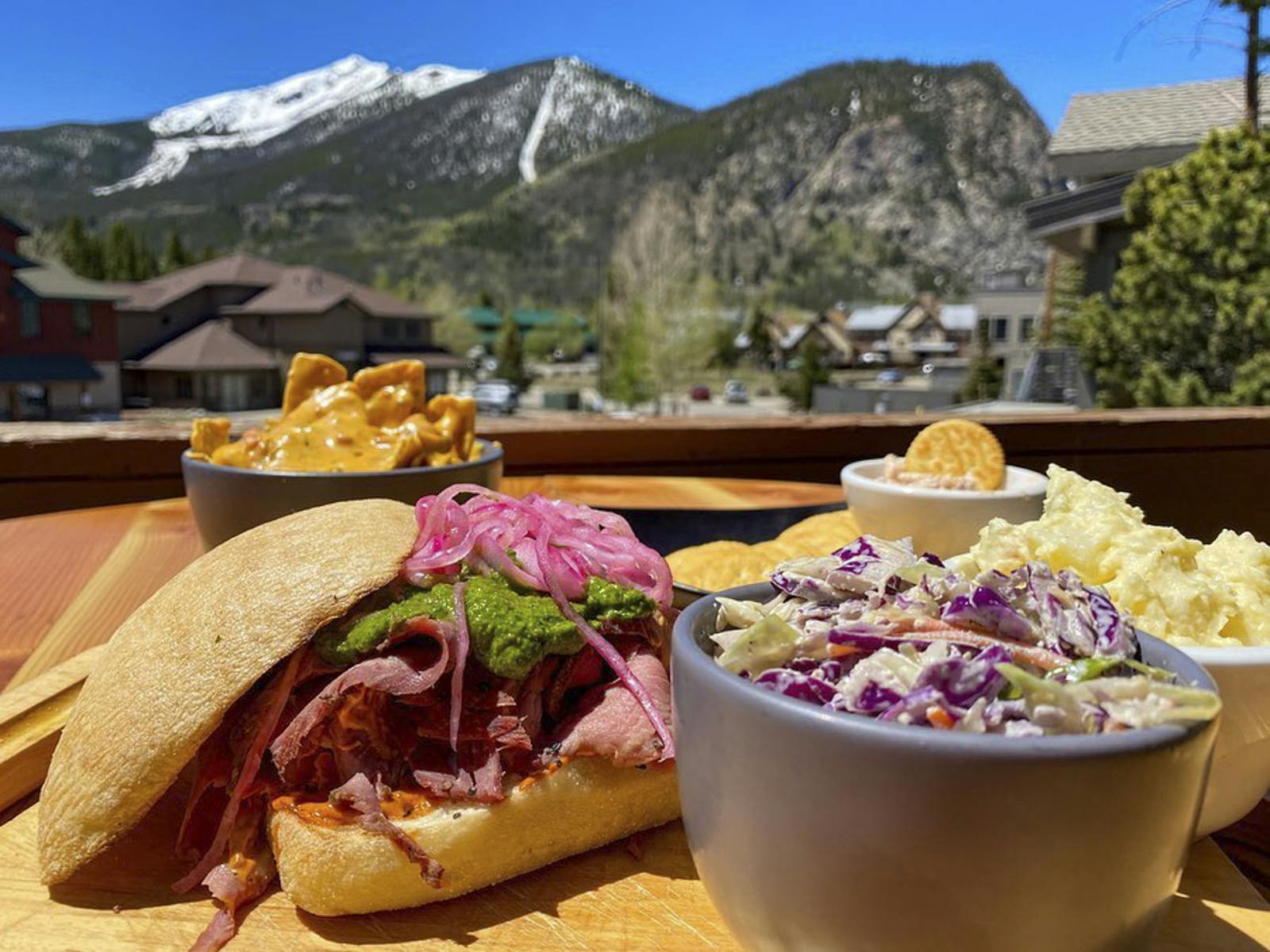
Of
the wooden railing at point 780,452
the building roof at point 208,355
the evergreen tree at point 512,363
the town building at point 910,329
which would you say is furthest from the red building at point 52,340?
the town building at point 910,329

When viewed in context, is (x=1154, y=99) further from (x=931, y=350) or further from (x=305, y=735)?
(x=931, y=350)

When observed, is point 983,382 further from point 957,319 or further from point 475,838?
point 957,319

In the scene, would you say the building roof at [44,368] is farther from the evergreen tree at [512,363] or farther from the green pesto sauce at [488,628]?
the green pesto sauce at [488,628]

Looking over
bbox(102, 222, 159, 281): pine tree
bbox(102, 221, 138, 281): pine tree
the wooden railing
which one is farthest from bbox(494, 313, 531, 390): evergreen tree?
the wooden railing

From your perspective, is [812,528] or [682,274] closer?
→ [812,528]

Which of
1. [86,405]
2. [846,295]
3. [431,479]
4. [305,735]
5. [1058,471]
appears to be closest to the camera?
Answer: [305,735]

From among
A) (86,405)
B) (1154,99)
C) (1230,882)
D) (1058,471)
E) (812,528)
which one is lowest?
(86,405)

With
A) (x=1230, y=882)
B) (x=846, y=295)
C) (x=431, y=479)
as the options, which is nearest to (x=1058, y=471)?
(x=1230, y=882)

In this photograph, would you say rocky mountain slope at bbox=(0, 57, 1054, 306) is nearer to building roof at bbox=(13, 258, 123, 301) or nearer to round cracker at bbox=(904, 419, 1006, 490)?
building roof at bbox=(13, 258, 123, 301)

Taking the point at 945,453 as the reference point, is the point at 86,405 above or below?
below
